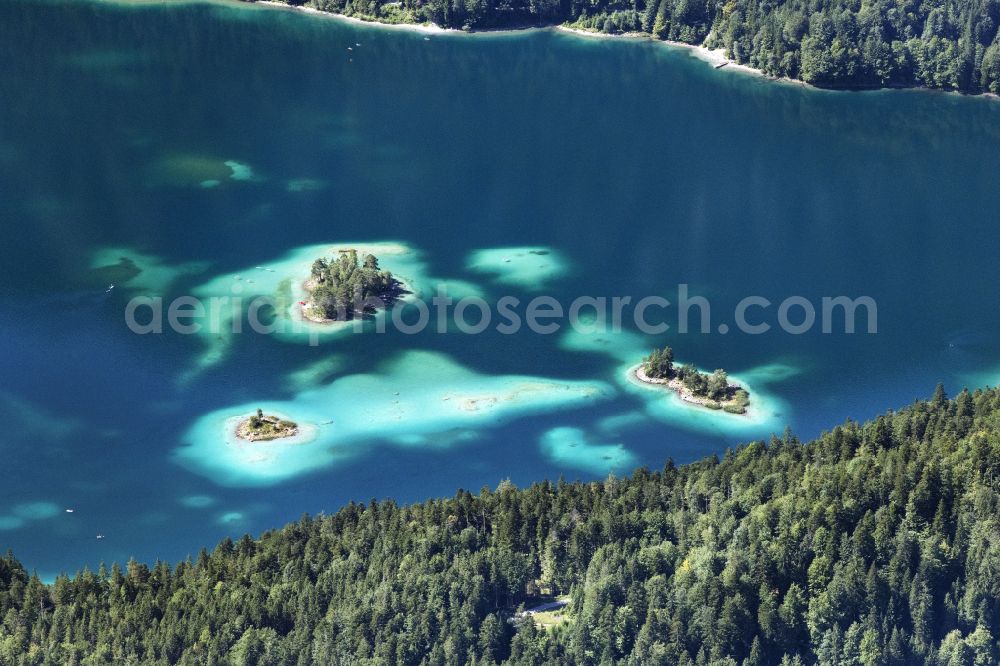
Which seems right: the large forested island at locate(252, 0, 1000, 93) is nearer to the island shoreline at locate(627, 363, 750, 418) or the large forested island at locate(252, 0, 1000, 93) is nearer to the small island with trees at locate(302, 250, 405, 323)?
the small island with trees at locate(302, 250, 405, 323)

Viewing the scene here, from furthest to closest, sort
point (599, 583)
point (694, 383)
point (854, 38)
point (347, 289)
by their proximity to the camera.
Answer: point (854, 38) → point (347, 289) → point (694, 383) → point (599, 583)

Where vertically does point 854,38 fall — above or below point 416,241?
above

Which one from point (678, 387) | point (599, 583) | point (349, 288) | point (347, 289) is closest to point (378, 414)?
point (347, 289)

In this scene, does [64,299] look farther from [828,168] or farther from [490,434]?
[828,168]

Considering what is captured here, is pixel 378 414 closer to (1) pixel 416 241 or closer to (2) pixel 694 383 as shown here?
(2) pixel 694 383

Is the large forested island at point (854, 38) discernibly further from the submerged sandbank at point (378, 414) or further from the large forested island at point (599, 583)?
the large forested island at point (599, 583)

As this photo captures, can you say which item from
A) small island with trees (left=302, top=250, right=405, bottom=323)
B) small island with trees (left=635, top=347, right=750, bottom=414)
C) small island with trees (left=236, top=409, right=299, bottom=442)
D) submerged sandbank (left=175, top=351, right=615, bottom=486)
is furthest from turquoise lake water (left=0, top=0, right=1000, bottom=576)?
small island with trees (left=302, top=250, right=405, bottom=323)

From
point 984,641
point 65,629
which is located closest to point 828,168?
point 984,641
